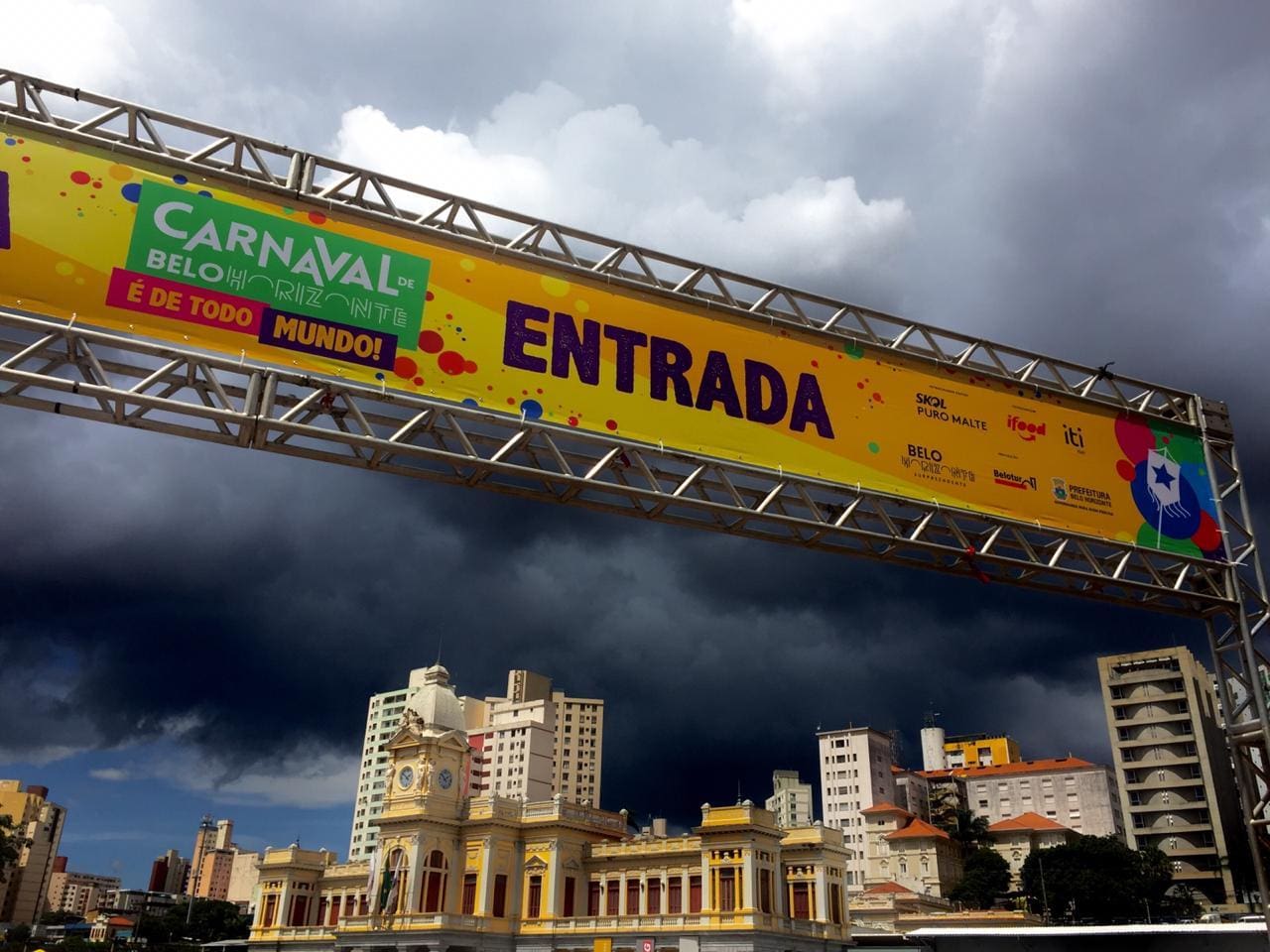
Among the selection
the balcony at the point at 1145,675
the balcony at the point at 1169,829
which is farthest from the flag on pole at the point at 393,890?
the balcony at the point at 1145,675

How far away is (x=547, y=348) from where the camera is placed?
42.0ft

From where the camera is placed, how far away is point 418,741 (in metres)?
54.9

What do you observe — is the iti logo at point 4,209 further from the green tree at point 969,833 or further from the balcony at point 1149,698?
the green tree at point 969,833

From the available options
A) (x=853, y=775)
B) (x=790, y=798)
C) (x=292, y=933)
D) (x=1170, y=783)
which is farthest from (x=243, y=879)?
(x=1170, y=783)

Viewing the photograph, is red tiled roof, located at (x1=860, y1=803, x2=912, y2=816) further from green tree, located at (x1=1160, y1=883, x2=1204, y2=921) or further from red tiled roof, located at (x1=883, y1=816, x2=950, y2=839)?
green tree, located at (x1=1160, y1=883, x2=1204, y2=921)

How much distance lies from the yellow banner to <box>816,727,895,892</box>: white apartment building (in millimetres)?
103582

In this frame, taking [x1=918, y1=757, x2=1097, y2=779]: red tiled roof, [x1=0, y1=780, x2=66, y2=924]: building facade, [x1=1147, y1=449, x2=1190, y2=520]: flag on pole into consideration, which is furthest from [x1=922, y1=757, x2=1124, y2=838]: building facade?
[x1=0, y1=780, x2=66, y2=924]: building facade

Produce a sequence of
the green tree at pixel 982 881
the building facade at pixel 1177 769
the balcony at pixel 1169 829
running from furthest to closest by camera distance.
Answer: the green tree at pixel 982 881
the balcony at pixel 1169 829
the building facade at pixel 1177 769

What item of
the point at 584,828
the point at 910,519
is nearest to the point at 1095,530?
the point at 910,519

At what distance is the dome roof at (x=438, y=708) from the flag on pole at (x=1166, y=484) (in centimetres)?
4564

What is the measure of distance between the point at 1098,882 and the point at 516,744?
74.8 m

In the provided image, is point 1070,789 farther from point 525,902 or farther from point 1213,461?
point 1213,461

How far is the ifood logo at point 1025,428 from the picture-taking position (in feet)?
50.7

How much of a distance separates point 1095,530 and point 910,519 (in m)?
3.01
